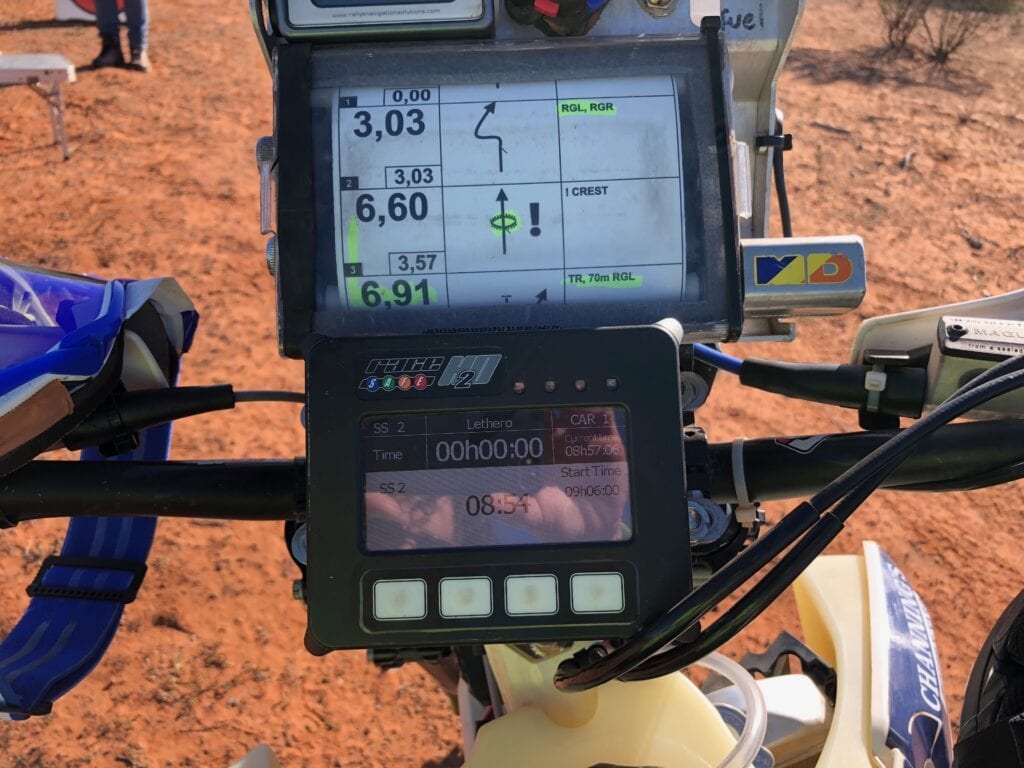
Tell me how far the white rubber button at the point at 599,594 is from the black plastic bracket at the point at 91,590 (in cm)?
73

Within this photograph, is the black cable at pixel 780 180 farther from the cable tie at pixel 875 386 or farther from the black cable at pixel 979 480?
the black cable at pixel 979 480

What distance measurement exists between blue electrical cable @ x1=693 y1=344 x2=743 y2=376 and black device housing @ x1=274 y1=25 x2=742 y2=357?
20cm

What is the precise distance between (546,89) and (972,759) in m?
0.82

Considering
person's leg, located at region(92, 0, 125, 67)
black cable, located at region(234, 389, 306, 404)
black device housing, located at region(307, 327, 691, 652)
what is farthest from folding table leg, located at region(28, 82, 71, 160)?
black device housing, located at region(307, 327, 691, 652)

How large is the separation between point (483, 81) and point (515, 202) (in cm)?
15

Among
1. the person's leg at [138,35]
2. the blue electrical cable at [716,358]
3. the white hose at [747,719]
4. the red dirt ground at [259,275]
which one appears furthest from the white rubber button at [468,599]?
the person's leg at [138,35]

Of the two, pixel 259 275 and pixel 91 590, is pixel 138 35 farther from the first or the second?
pixel 91 590

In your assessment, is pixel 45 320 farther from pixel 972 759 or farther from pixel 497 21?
pixel 972 759

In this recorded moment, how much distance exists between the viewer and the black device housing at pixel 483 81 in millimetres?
1003

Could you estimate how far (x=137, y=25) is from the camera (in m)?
6.55

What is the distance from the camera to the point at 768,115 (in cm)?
134

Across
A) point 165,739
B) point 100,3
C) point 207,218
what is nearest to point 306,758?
point 165,739

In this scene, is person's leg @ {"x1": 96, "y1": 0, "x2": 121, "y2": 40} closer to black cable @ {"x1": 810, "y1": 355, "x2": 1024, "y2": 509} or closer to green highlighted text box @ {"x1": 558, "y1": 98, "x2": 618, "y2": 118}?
green highlighted text box @ {"x1": 558, "y1": 98, "x2": 618, "y2": 118}

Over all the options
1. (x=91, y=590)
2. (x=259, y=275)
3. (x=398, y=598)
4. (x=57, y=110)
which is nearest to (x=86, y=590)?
(x=91, y=590)
